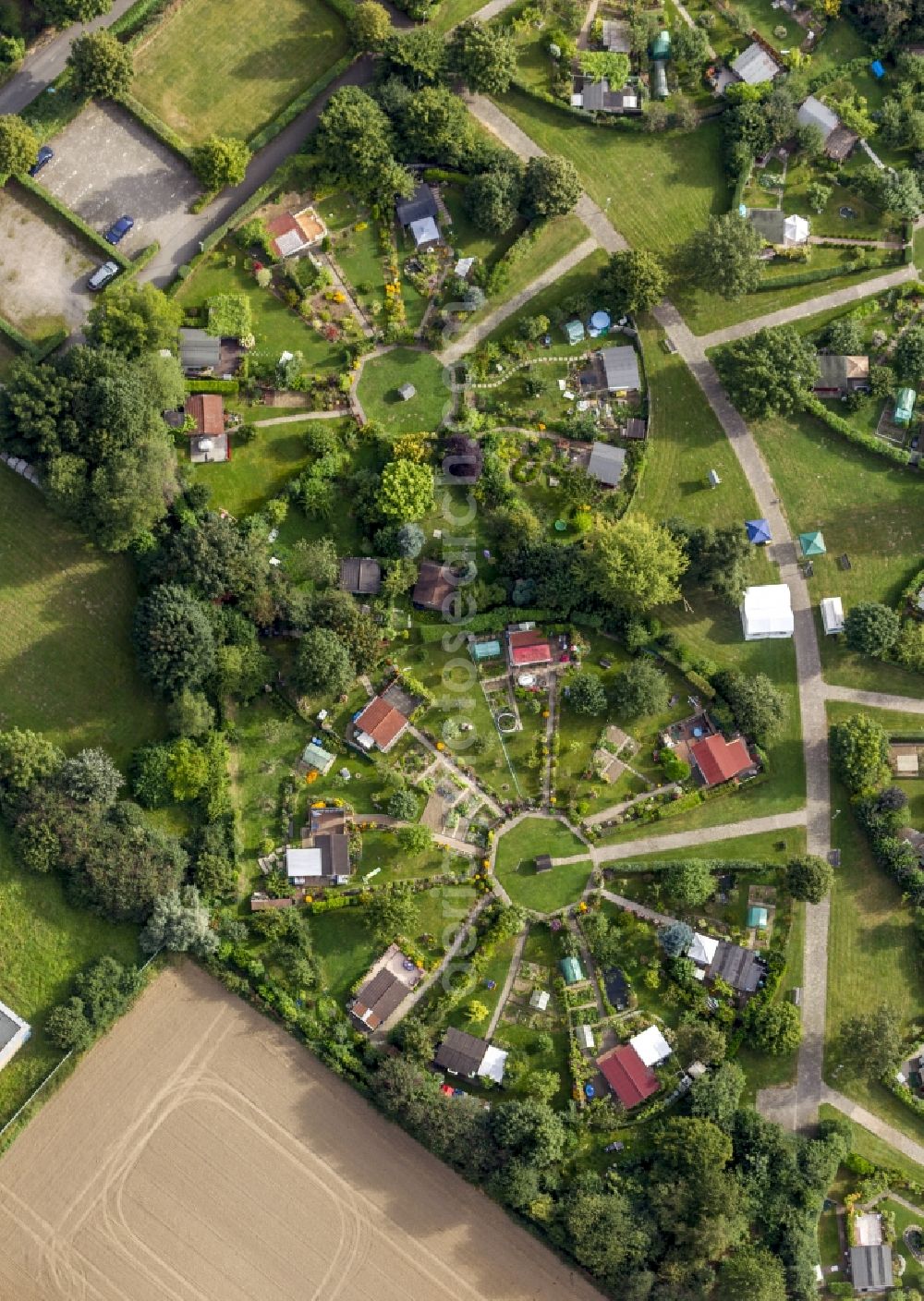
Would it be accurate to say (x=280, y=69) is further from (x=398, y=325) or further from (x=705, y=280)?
(x=705, y=280)

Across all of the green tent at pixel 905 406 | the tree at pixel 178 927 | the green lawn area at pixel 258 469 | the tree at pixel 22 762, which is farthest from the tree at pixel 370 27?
the tree at pixel 178 927

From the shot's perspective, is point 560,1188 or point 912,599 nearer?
point 560,1188

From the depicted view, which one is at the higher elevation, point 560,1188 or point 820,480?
point 820,480

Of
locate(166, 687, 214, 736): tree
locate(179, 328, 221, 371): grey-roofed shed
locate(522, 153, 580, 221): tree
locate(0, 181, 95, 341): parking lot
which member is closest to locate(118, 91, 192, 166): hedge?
locate(0, 181, 95, 341): parking lot

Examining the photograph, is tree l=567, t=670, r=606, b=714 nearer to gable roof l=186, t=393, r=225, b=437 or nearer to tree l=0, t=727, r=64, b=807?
gable roof l=186, t=393, r=225, b=437

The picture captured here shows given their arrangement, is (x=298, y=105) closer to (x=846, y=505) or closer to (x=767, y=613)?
(x=846, y=505)

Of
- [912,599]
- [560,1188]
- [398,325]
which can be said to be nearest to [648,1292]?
[560,1188]

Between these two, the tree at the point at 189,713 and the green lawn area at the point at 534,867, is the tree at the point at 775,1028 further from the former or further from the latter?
the tree at the point at 189,713
